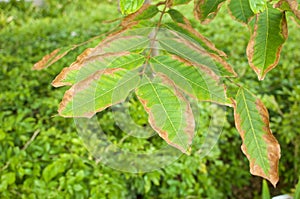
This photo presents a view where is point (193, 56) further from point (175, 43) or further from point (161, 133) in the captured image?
point (161, 133)

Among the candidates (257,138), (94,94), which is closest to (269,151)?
(257,138)

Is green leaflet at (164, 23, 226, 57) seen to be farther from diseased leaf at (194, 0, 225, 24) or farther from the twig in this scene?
the twig

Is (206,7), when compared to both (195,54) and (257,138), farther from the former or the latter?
(257,138)

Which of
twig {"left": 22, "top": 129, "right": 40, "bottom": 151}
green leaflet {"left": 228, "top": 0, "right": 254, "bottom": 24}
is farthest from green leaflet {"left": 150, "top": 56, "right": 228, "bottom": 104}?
twig {"left": 22, "top": 129, "right": 40, "bottom": 151}

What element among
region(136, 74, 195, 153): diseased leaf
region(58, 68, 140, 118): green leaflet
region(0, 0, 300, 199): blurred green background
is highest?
region(58, 68, 140, 118): green leaflet

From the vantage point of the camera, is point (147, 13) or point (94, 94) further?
point (147, 13)

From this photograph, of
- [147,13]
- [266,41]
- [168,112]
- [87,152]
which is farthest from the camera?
[87,152]
